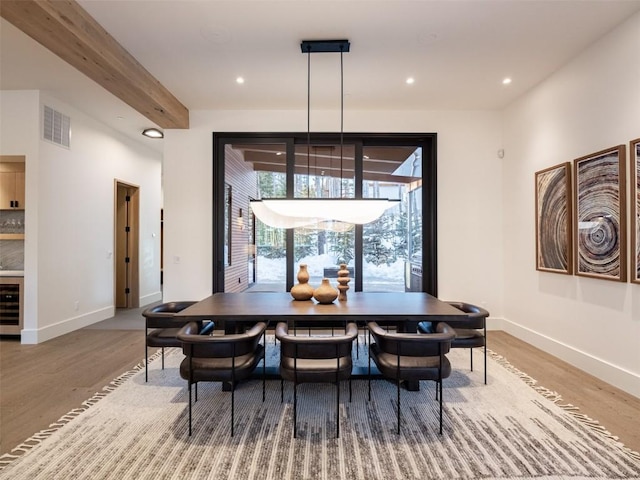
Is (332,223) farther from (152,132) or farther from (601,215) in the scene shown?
(152,132)

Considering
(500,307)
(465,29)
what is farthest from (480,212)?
(465,29)

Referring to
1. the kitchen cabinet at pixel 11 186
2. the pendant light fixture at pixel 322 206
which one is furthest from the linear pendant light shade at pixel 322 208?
the kitchen cabinet at pixel 11 186

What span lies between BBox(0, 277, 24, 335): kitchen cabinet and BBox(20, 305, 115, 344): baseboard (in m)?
0.22

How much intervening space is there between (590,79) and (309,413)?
3872 millimetres

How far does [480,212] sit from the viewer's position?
4.77 meters

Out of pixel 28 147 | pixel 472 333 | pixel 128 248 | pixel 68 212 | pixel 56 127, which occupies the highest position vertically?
pixel 56 127

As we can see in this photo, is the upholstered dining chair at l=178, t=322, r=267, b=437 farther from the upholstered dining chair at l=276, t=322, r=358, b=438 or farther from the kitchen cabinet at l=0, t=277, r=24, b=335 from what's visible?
the kitchen cabinet at l=0, t=277, r=24, b=335

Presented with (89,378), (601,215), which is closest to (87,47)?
(89,378)

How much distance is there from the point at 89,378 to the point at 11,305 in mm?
2064

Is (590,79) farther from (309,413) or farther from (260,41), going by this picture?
(309,413)

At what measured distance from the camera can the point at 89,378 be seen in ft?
10.4

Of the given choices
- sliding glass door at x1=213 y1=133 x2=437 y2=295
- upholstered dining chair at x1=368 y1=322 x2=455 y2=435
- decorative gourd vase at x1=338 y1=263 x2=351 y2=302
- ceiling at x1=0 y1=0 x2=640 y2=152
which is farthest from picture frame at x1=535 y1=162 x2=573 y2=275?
decorative gourd vase at x1=338 y1=263 x2=351 y2=302

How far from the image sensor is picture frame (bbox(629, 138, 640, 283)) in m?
2.70

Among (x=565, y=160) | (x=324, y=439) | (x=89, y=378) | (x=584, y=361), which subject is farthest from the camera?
(x=565, y=160)
